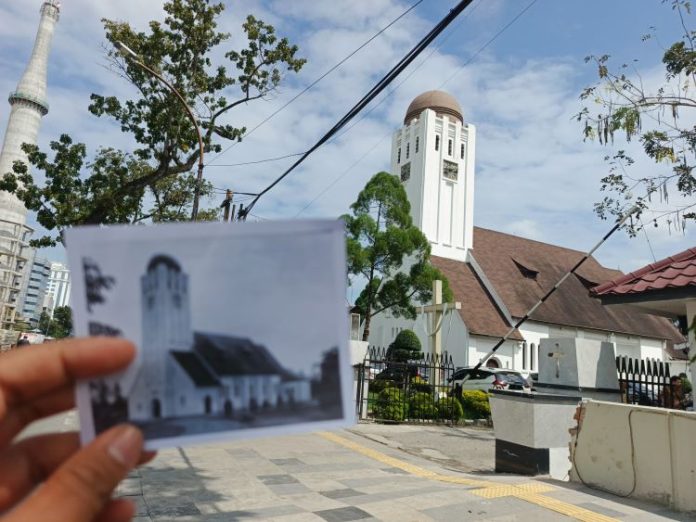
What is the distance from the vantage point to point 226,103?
13711mm

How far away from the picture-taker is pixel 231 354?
1.11m

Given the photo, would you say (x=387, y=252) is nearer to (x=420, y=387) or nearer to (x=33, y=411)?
(x=420, y=387)

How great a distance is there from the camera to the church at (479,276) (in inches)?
1353

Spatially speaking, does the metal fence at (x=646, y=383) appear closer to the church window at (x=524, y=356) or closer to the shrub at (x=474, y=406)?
the shrub at (x=474, y=406)

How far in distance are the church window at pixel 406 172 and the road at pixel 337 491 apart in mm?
39614

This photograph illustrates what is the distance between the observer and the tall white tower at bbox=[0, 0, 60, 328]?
60656mm

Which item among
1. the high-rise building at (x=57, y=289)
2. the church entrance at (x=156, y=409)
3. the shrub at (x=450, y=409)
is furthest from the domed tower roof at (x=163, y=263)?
the high-rise building at (x=57, y=289)

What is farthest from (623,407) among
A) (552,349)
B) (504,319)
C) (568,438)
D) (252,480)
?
(504,319)

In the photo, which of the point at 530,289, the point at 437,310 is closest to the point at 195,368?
the point at 437,310

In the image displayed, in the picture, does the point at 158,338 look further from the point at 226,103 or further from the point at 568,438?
the point at 226,103

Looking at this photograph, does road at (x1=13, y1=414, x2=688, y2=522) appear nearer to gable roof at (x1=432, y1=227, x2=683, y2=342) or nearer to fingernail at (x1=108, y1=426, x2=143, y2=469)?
fingernail at (x1=108, y1=426, x2=143, y2=469)

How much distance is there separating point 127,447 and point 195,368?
200 millimetres

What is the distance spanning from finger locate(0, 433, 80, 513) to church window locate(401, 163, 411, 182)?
46.2 metres

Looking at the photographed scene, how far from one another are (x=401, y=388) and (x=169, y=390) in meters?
14.9
